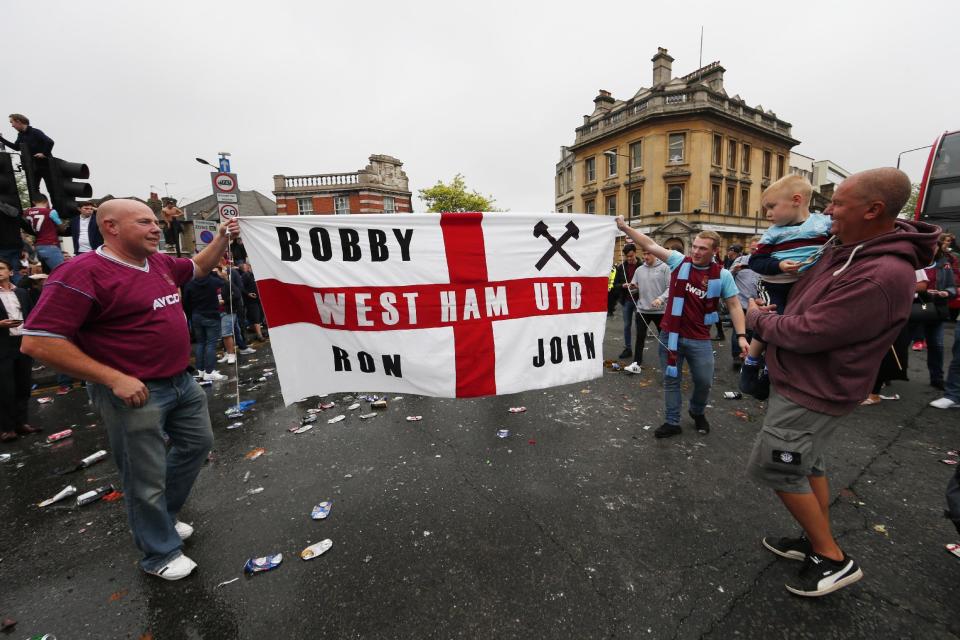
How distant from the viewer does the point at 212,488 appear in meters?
3.27

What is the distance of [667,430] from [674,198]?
104ft

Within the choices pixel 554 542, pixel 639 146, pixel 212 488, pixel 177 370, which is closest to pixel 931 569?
pixel 554 542

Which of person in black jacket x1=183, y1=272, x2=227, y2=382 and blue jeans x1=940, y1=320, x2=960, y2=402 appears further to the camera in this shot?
person in black jacket x1=183, y1=272, x2=227, y2=382

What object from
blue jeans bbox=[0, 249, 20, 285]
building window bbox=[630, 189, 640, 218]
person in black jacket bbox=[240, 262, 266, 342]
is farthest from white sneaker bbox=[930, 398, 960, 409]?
building window bbox=[630, 189, 640, 218]

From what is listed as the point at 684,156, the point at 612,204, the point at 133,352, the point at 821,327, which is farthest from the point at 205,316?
the point at 612,204

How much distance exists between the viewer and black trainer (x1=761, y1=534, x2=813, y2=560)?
2.28 metres

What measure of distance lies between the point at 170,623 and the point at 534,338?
9.00 feet

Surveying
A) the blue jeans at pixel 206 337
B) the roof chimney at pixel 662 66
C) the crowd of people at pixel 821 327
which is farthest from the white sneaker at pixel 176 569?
the roof chimney at pixel 662 66

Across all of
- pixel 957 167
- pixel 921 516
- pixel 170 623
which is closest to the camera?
pixel 170 623

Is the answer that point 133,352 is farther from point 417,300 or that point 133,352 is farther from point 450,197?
point 450,197

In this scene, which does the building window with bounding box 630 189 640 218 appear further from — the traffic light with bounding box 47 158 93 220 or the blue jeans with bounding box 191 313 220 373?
the traffic light with bounding box 47 158 93 220

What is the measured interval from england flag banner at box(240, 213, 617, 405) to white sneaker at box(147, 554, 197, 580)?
1071 mm

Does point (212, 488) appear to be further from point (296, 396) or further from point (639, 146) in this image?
point (639, 146)

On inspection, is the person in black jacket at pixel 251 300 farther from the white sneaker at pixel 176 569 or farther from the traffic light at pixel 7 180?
the white sneaker at pixel 176 569
